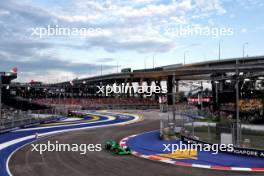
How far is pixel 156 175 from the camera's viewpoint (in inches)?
515

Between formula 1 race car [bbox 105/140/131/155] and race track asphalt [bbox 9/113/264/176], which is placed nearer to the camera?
race track asphalt [bbox 9/113/264/176]

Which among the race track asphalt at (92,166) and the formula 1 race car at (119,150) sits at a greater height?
the formula 1 race car at (119,150)

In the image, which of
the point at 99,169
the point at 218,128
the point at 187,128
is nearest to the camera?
the point at 99,169

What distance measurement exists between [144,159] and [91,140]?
8778 mm

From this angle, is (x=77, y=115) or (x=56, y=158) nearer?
(x=56, y=158)

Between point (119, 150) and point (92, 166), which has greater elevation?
point (119, 150)

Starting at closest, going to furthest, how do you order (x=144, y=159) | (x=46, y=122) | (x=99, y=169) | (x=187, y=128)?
1. (x=99, y=169)
2. (x=144, y=159)
3. (x=187, y=128)
4. (x=46, y=122)

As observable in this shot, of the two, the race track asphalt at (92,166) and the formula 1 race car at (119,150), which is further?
the formula 1 race car at (119,150)

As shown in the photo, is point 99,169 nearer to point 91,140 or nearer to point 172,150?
point 172,150

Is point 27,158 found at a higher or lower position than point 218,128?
lower

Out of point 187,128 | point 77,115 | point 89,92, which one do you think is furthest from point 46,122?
point 89,92

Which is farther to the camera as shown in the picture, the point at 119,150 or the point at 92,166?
the point at 119,150

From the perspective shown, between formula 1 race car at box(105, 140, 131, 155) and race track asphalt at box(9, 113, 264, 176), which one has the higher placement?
formula 1 race car at box(105, 140, 131, 155)

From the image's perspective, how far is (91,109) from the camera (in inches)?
2857
